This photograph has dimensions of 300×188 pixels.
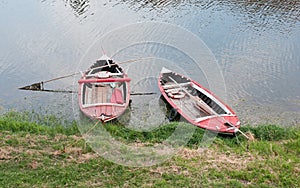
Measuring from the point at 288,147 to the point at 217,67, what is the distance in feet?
18.8

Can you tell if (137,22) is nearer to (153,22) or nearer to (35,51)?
(153,22)

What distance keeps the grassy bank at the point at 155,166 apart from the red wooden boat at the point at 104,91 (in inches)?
46.4

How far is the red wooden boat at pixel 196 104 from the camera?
372 inches

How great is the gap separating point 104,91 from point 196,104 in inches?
103

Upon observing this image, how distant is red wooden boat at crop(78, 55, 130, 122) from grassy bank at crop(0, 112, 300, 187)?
1178 millimetres

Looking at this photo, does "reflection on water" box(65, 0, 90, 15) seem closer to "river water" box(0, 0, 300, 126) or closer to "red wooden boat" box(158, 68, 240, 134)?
"river water" box(0, 0, 300, 126)

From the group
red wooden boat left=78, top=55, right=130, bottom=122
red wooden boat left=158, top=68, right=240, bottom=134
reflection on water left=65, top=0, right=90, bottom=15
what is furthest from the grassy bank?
reflection on water left=65, top=0, right=90, bottom=15

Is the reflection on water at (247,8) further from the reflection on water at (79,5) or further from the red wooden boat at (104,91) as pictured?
the red wooden boat at (104,91)

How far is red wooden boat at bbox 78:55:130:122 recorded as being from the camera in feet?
32.7

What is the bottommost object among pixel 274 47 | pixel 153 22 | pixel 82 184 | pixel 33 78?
pixel 82 184

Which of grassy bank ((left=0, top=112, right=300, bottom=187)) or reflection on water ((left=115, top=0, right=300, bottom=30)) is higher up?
reflection on water ((left=115, top=0, right=300, bottom=30))

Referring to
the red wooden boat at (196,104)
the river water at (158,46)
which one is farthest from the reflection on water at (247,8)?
the red wooden boat at (196,104)

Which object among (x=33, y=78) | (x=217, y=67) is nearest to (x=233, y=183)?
(x=217, y=67)

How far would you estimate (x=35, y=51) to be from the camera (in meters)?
14.5
